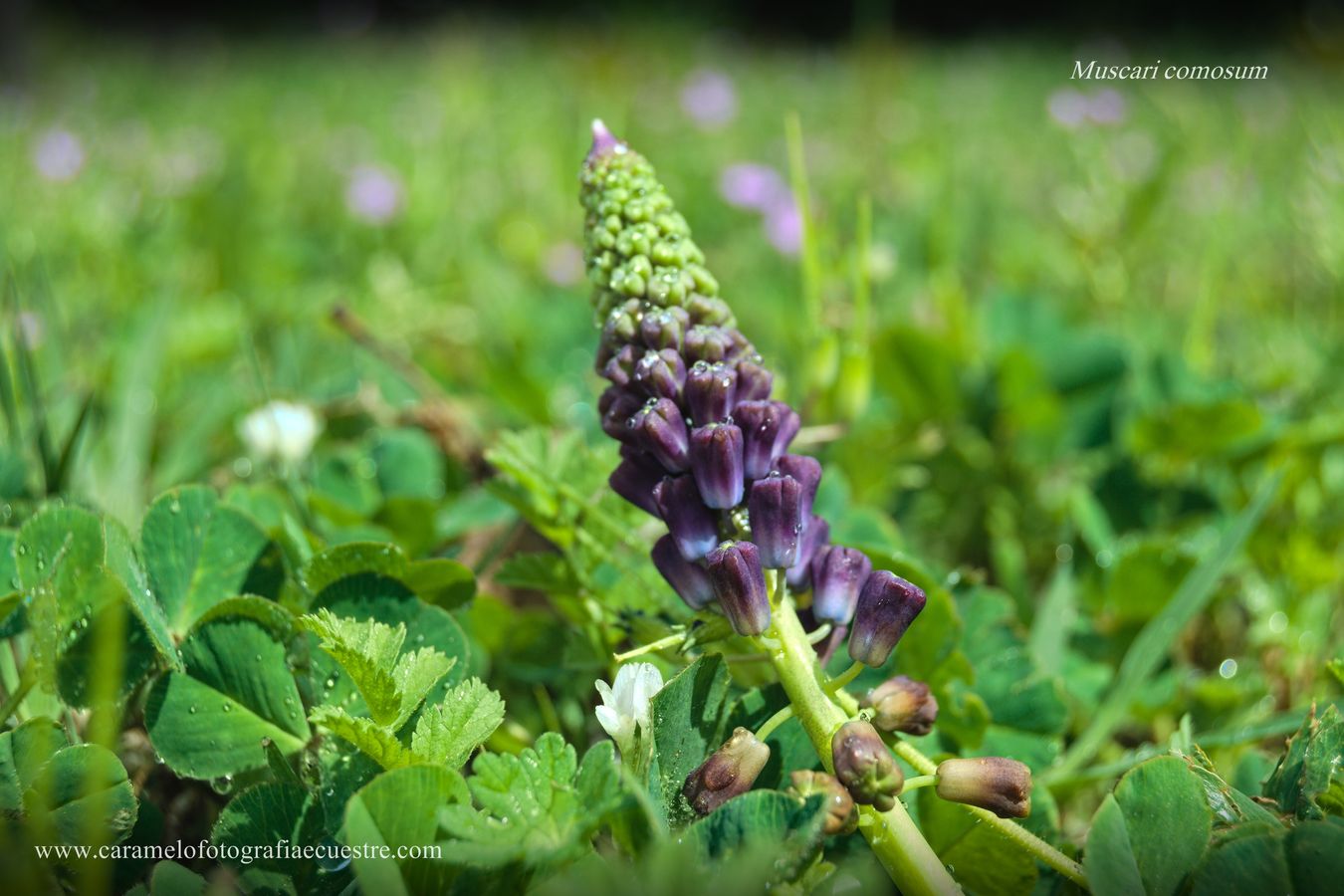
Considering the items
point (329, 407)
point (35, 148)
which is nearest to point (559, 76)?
point (35, 148)

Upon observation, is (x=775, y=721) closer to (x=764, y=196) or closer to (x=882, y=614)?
(x=882, y=614)

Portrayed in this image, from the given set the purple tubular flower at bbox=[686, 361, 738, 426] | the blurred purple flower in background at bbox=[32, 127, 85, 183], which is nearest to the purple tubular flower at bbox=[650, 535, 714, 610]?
the purple tubular flower at bbox=[686, 361, 738, 426]

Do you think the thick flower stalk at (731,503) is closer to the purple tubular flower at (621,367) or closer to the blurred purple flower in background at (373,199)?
the purple tubular flower at (621,367)

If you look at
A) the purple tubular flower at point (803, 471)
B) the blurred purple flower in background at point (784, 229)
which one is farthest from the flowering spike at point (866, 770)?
the blurred purple flower in background at point (784, 229)

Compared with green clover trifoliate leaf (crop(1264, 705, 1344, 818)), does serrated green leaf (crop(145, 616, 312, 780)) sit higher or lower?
higher

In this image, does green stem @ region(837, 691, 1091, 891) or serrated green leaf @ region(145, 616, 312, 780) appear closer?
green stem @ region(837, 691, 1091, 891)

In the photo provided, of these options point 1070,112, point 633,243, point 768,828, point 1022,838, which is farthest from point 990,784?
point 1070,112

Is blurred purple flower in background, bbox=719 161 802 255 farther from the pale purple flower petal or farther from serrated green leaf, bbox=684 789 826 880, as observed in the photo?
serrated green leaf, bbox=684 789 826 880

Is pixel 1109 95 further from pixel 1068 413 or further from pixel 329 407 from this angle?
pixel 329 407
